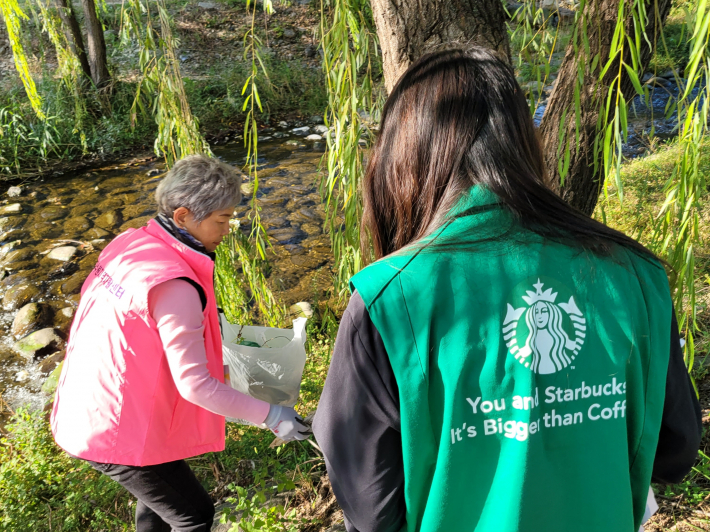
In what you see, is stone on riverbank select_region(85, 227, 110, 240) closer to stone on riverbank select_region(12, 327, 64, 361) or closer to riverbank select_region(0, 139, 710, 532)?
stone on riverbank select_region(12, 327, 64, 361)

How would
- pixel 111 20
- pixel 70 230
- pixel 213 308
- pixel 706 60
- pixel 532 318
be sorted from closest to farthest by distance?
pixel 532 318 < pixel 706 60 < pixel 213 308 < pixel 70 230 < pixel 111 20

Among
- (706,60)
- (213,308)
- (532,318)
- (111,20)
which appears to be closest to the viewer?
(532,318)

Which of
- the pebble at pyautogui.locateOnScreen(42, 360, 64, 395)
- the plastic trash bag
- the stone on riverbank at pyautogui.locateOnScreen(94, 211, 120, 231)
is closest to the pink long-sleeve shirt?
the plastic trash bag

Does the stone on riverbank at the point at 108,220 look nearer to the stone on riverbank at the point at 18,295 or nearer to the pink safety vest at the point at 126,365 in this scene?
the stone on riverbank at the point at 18,295

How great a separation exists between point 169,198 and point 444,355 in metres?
1.33

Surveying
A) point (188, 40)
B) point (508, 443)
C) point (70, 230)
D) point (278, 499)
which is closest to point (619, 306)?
point (508, 443)

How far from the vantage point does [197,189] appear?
1913 millimetres

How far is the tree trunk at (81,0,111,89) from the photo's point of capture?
8375mm

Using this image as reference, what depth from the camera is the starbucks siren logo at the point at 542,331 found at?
2.95ft

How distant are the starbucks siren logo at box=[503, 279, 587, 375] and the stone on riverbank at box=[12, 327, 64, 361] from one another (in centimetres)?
461

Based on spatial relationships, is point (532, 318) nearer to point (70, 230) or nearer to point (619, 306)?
point (619, 306)

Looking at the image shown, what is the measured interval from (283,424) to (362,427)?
97 centimetres

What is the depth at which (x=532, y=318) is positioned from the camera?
898 millimetres

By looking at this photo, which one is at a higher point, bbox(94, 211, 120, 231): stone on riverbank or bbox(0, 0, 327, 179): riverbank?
bbox(0, 0, 327, 179): riverbank
